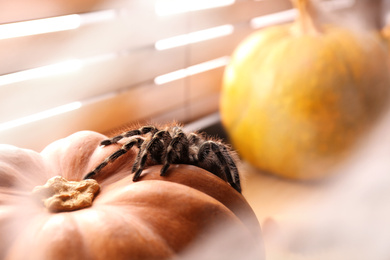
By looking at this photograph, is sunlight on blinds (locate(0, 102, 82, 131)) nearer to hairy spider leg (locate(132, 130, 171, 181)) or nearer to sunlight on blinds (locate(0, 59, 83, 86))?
sunlight on blinds (locate(0, 59, 83, 86))

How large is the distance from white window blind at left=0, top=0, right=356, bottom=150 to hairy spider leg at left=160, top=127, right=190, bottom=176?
9.8 inches

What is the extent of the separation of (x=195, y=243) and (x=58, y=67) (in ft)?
1.31

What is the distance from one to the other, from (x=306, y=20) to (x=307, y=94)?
0.18 m

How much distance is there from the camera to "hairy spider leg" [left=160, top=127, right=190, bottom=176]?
500mm

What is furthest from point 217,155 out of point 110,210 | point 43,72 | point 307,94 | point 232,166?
point 307,94

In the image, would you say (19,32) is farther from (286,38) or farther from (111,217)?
(286,38)

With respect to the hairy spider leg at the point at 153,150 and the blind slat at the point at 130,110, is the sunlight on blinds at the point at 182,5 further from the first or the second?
the hairy spider leg at the point at 153,150

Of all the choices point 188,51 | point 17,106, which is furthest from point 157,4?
point 17,106

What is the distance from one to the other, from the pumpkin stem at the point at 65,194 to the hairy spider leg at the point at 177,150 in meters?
0.08

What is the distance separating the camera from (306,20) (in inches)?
39.4

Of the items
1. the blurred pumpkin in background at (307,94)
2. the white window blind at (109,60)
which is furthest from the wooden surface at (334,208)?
the white window blind at (109,60)

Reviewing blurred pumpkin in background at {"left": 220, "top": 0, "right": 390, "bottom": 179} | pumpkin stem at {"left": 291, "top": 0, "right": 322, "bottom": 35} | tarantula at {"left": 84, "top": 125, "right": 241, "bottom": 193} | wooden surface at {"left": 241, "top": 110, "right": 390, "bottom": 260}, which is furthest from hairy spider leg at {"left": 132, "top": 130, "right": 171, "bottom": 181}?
pumpkin stem at {"left": 291, "top": 0, "right": 322, "bottom": 35}

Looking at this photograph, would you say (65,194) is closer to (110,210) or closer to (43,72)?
(110,210)

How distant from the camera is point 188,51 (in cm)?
110
